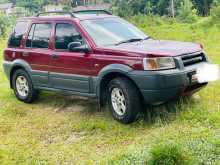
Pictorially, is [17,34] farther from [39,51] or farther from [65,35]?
[65,35]

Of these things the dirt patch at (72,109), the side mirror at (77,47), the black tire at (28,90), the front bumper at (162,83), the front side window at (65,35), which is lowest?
the dirt patch at (72,109)

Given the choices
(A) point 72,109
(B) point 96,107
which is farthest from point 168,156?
(A) point 72,109

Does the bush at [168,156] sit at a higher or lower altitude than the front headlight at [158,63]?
lower

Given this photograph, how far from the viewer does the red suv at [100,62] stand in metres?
6.36

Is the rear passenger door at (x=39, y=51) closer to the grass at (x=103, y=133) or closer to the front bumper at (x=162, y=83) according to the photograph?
the grass at (x=103, y=133)

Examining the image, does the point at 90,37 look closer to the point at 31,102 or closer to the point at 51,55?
the point at 51,55

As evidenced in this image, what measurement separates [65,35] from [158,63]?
2.23m

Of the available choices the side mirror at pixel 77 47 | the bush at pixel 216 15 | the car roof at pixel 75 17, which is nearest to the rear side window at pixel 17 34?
the car roof at pixel 75 17

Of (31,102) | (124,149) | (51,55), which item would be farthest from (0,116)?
(124,149)

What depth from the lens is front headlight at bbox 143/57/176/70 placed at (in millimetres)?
6305

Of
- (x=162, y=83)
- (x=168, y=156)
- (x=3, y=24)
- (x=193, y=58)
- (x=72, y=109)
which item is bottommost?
(x=3, y=24)

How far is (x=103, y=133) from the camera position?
6652 millimetres

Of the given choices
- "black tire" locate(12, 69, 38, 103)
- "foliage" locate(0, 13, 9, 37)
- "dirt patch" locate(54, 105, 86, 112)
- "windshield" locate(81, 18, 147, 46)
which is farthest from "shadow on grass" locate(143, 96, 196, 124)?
"foliage" locate(0, 13, 9, 37)

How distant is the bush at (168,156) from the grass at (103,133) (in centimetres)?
1
